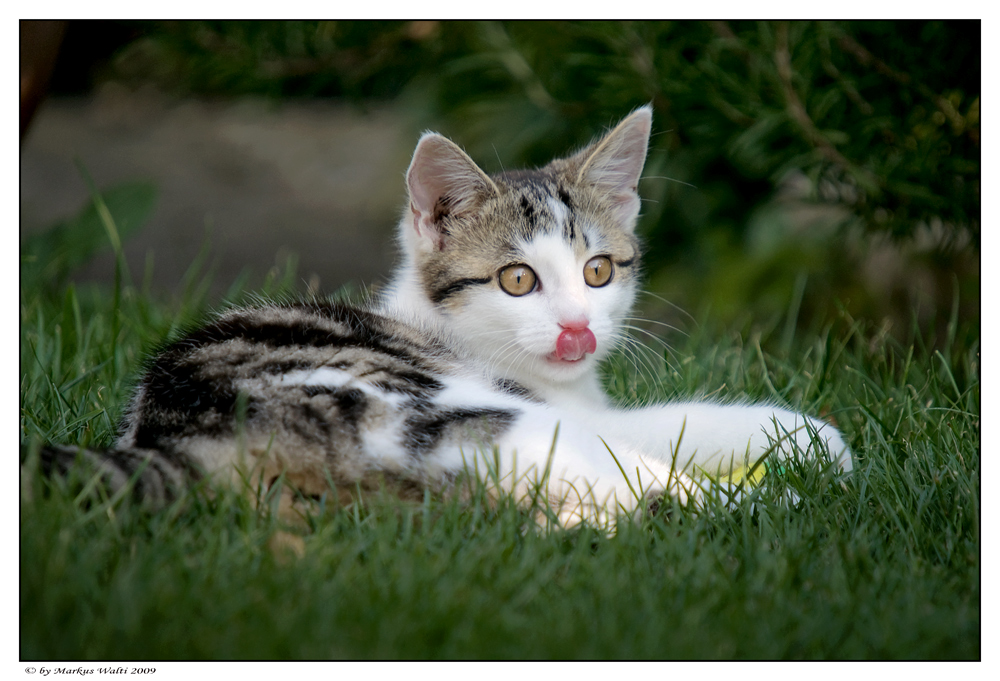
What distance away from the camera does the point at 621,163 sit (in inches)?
103

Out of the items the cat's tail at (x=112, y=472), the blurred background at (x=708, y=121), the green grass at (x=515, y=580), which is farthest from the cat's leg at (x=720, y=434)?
the cat's tail at (x=112, y=472)

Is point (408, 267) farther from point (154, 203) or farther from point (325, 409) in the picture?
point (154, 203)

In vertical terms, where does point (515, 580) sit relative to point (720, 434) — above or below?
below

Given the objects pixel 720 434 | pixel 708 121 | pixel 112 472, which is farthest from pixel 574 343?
pixel 708 121

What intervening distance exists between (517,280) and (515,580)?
3.34ft

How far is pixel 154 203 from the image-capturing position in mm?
4000

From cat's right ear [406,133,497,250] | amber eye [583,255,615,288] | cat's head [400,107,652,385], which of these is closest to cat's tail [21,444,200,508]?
cat's head [400,107,652,385]

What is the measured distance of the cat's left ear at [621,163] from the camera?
249 cm

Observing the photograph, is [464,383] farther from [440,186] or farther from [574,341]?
[440,186]

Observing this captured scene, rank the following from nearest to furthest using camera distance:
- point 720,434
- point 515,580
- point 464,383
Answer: point 515,580 → point 464,383 → point 720,434

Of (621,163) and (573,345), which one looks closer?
(573,345)

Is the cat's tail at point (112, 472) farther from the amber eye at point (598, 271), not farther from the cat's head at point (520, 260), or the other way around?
the amber eye at point (598, 271)

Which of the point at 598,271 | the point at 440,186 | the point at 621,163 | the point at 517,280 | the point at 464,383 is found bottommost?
the point at 464,383

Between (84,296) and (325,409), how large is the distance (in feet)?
9.82
